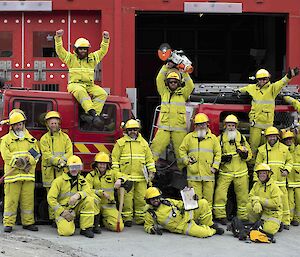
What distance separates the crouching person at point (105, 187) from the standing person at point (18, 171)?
3.27 feet

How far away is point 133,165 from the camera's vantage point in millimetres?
10711

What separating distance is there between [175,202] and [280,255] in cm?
194

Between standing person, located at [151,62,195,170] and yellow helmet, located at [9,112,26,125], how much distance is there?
259 cm

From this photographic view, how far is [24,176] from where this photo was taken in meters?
9.94

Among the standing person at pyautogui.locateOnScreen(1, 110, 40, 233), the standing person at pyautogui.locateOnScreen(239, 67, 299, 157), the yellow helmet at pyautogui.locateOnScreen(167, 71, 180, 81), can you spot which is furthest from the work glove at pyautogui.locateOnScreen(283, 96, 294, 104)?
the standing person at pyautogui.locateOnScreen(1, 110, 40, 233)

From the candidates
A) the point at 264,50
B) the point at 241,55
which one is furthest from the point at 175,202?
the point at 241,55

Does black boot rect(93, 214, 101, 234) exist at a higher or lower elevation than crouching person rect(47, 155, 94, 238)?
lower

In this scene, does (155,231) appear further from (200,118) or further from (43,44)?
(43,44)

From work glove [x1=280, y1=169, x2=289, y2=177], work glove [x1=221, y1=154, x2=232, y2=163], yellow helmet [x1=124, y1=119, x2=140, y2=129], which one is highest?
yellow helmet [x1=124, y1=119, x2=140, y2=129]

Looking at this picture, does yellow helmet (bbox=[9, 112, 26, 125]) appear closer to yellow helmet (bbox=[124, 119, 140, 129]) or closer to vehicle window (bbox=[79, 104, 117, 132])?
vehicle window (bbox=[79, 104, 117, 132])

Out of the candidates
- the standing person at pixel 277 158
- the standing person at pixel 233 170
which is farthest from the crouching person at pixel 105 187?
the standing person at pixel 277 158

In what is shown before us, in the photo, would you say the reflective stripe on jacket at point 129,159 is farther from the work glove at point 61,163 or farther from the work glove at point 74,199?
the work glove at point 74,199

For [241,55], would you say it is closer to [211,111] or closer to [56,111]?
[211,111]

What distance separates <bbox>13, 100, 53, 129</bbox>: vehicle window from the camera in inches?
415
